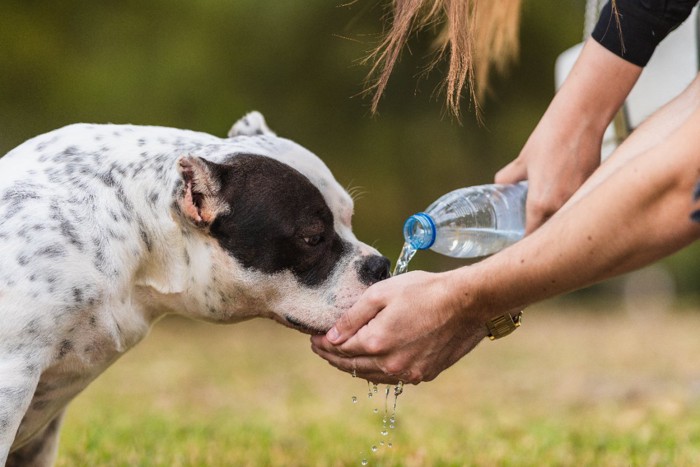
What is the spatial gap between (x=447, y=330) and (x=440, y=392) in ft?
11.3

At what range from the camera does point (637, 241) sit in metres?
2.14

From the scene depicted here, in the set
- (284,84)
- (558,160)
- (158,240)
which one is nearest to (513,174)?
(558,160)

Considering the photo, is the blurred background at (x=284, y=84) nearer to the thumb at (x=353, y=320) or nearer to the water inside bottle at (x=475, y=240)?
the water inside bottle at (x=475, y=240)

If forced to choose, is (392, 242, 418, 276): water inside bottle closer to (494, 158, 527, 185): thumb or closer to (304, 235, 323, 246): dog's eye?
(304, 235, 323, 246): dog's eye

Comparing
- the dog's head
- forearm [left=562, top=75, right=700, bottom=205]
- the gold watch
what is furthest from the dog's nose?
forearm [left=562, top=75, right=700, bottom=205]

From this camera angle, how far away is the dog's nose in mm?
2820

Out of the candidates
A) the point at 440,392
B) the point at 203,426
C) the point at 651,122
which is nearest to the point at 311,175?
the point at 651,122

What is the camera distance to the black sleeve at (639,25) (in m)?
2.65

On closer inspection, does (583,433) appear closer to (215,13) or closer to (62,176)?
(62,176)

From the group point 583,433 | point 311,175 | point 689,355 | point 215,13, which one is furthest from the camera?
point 215,13

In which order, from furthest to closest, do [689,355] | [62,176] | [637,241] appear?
[689,355], [62,176], [637,241]

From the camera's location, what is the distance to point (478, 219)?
11.1 ft

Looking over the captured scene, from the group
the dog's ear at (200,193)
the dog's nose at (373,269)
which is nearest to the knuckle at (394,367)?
the dog's nose at (373,269)

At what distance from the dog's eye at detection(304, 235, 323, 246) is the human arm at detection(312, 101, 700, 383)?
0.77ft
